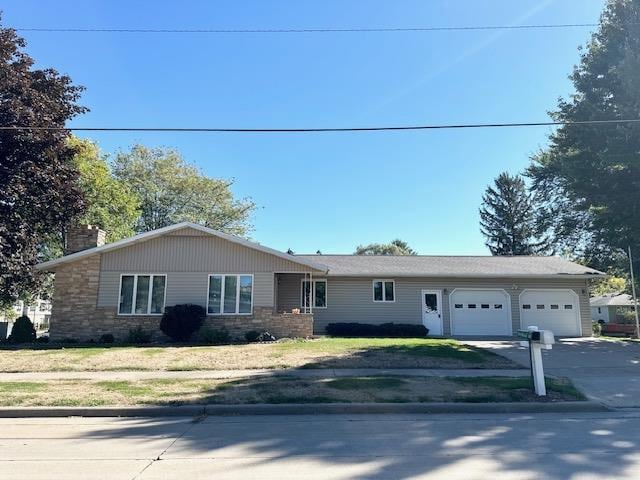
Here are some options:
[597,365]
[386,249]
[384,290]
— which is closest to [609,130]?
[597,365]

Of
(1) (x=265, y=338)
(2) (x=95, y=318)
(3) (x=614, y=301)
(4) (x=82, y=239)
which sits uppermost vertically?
(4) (x=82, y=239)

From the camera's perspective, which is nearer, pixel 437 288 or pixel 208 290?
pixel 208 290

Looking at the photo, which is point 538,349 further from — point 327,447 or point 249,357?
point 249,357

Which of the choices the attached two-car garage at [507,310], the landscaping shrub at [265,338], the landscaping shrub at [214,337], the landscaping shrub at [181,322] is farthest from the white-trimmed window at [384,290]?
the landscaping shrub at [181,322]

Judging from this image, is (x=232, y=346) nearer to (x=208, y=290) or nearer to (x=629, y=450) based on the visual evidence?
(x=208, y=290)

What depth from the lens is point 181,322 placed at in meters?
18.0

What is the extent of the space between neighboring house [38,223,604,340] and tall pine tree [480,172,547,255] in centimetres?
2841

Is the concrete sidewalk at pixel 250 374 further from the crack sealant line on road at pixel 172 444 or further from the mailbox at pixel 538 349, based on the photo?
the crack sealant line on road at pixel 172 444

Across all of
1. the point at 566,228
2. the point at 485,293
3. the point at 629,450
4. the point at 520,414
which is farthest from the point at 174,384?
the point at 566,228

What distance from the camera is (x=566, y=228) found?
1280 inches

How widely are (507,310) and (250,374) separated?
1560 cm

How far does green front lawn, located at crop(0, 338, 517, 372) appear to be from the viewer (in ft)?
40.4

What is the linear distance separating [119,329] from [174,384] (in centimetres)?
1029

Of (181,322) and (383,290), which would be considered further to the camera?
(383,290)
